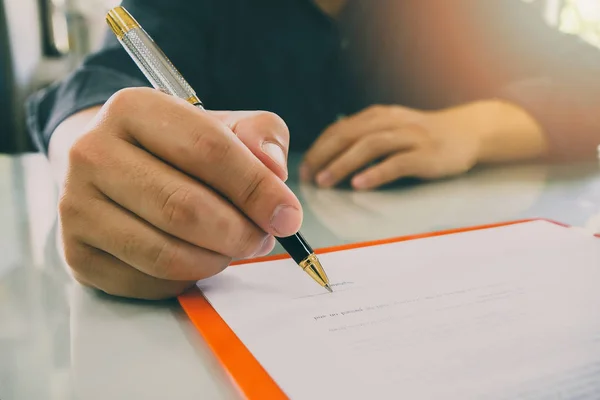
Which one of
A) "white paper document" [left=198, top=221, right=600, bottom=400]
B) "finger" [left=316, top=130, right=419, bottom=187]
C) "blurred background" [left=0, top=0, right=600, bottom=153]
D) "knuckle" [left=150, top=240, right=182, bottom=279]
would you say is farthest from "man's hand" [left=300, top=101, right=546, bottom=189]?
"blurred background" [left=0, top=0, right=600, bottom=153]

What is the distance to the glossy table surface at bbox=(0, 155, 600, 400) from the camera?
20 cm

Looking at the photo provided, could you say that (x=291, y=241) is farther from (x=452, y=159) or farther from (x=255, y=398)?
(x=452, y=159)

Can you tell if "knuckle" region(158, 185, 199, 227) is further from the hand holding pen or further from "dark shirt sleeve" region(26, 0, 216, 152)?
"dark shirt sleeve" region(26, 0, 216, 152)

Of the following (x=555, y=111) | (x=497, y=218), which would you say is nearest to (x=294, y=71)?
(x=555, y=111)

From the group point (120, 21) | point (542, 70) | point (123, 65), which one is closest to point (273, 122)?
point (120, 21)

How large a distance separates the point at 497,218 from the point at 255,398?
32 cm

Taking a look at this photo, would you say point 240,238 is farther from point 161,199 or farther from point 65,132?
point 65,132

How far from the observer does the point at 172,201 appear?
25 centimetres

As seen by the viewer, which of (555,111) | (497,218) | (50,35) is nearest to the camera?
(497,218)

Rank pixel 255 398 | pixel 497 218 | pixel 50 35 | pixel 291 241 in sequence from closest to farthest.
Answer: pixel 255 398 < pixel 291 241 < pixel 497 218 < pixel 50 35

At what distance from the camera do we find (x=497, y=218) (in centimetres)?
43

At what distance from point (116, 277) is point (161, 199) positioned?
0.17 ft

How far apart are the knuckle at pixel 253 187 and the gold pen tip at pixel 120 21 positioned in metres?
0.14

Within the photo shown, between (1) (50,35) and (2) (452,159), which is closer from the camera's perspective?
(2) (452,159)
